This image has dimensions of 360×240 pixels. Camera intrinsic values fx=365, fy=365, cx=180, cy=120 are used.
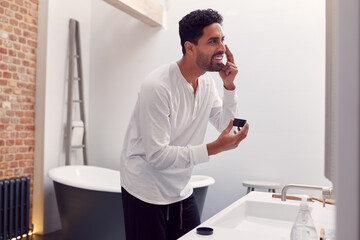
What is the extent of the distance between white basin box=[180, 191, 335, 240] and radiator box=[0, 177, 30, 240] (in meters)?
2.41

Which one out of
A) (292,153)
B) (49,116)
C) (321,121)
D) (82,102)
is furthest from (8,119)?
(321,121)

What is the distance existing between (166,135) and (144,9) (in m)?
2.59

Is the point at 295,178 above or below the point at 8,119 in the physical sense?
below

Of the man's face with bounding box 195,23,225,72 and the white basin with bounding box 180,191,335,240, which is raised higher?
the man's face with bounding box 195,23,225,72

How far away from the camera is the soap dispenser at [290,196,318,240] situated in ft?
3.68

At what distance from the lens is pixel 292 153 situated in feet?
11.9

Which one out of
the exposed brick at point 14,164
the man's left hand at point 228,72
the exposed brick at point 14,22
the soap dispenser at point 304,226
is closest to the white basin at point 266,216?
the soap dispenser at point 304,226

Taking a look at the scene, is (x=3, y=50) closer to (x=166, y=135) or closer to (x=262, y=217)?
(x=166, y=135)

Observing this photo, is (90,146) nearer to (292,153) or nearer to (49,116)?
(49,116)

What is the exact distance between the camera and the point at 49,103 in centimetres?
394

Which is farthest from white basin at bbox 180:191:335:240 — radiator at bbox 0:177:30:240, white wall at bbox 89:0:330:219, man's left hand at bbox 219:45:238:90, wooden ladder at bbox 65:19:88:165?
wooden ladder at bbox 65:19:88:165

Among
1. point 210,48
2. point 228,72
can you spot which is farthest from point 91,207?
point 210,48

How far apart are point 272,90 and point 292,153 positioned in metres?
0.66

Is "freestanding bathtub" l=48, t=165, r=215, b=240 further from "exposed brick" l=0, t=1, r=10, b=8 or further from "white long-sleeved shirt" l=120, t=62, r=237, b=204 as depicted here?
"exposed brick" l=0, t=1, r=10, b=8
